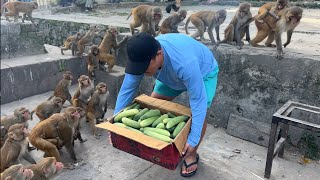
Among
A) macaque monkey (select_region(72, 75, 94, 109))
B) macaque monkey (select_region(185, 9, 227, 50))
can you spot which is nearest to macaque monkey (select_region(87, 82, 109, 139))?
macaque monkey (select_region(72, 75, 94, 109))

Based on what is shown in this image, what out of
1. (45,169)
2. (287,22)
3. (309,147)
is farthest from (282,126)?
(45,169)

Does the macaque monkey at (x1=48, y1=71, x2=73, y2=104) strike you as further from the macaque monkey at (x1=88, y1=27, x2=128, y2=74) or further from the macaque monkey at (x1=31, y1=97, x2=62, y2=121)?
the macaque monkey at (x1=31, y1=97, x2=62, y2=121)

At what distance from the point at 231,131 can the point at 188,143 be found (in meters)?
2.13

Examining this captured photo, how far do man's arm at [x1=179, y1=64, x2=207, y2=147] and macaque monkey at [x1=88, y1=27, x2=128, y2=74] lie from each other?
144 inches

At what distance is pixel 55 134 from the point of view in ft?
12.9

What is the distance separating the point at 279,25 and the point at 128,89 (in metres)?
Result: 2.86

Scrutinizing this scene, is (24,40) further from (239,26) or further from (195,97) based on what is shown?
(195,97)

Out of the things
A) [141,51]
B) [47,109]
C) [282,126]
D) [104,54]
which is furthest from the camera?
[104,54]

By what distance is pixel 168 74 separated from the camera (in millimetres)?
3199

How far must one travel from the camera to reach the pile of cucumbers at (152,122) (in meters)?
2.92

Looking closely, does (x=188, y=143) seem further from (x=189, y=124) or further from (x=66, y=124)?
(x=66, y=124)

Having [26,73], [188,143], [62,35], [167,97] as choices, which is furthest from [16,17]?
[188,143]

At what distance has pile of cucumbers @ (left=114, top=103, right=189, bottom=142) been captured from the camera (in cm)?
292

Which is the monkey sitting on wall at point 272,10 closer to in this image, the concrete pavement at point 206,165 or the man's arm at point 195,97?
the concrete pavement at point 206,165
